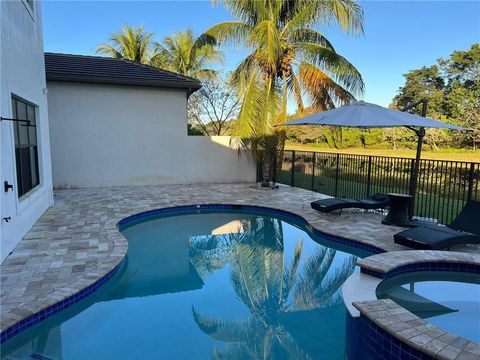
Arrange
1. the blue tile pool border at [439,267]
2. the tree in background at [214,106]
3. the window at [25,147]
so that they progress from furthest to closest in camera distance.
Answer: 1. the tree in background at [214,106]
2. the window at [25,147]
3. the blue tile pool border at [439,267]

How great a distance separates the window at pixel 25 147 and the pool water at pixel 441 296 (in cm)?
704

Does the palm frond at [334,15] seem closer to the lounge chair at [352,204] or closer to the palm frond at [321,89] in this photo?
the palm frond at [321,89]

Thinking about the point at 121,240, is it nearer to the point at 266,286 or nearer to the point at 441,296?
the point at 266,286

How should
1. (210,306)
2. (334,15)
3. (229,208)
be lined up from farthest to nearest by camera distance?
1. (334,15)
2. (229,208)
3. (210,306)

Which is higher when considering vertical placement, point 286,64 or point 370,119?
point 286,64

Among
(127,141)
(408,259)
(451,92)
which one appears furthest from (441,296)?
(451,92)

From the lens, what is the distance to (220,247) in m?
7.57

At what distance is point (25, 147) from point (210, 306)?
217 inches

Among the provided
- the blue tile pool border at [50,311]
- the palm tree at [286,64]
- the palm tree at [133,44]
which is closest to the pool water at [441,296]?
the blue tile pool border at [50,311]

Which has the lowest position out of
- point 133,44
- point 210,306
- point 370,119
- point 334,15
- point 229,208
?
point 210,306

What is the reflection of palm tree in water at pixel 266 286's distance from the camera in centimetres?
398

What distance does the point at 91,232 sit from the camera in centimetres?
707

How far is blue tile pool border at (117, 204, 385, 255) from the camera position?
6980mm

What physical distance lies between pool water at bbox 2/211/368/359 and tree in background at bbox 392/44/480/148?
1786 cm
